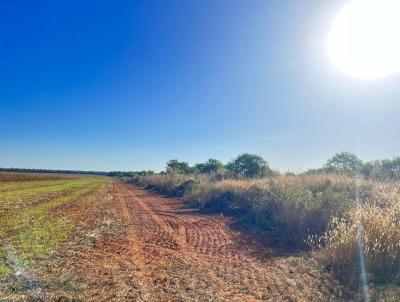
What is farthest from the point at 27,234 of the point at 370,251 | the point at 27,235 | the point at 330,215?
the point at 330,215

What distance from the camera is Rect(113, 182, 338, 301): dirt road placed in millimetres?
5250

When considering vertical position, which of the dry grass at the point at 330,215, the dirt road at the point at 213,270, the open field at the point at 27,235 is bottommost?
the dirt road at the point at 213,270

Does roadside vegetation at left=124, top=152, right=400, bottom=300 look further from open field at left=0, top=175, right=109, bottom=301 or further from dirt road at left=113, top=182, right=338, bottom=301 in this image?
open field at left=0, top=175, right=109, bottom=301

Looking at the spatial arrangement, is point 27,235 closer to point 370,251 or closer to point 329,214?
point 370,251

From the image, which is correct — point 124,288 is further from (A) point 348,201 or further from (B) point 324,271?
(A) point 348,201

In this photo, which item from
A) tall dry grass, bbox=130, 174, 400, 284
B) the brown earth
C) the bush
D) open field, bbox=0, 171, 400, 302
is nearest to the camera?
the brown earth

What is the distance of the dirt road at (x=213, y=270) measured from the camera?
207 inches

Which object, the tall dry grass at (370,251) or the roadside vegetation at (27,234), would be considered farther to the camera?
the roadside vegetation at (27,234)

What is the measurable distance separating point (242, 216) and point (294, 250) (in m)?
5.74

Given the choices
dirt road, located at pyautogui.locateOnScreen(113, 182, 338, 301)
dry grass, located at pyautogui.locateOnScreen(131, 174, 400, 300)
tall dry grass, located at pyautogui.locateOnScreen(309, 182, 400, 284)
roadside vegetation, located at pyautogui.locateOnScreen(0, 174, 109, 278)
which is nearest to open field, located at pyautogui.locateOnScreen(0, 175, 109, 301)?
roadside vegetation, located at pyautogui.locateOnScreen(0, 174, 109, 278)

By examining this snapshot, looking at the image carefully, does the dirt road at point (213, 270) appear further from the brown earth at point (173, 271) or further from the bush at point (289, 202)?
the bush at point (289, 202)

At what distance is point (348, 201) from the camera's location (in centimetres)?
1066

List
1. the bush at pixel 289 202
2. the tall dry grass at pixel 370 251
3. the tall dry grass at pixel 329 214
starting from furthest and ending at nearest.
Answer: the bush at pixel 289 202 → the tall dry grass at pixel 329 214 → the tall dry grass at pixel 370 251

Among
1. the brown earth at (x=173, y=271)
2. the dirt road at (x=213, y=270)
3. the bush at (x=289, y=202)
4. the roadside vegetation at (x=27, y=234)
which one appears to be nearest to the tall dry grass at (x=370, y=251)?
the brown earth at (x=173, y=271)
